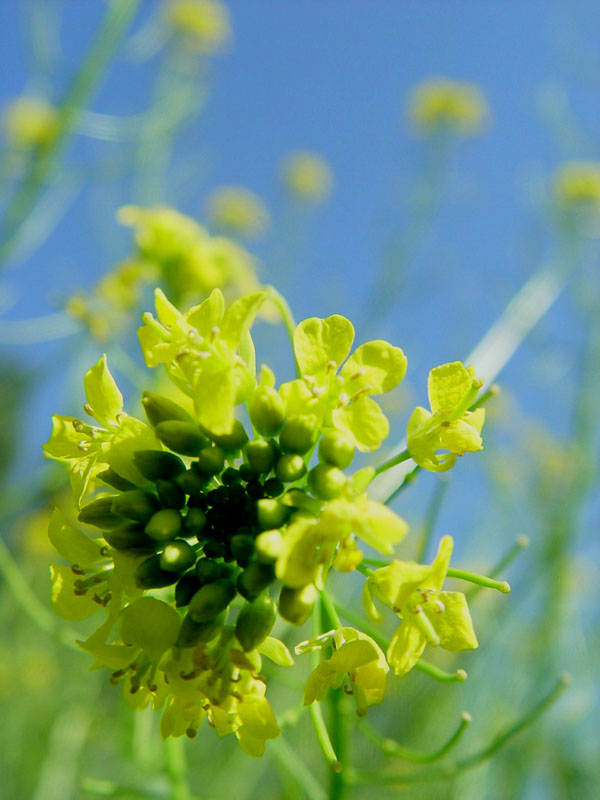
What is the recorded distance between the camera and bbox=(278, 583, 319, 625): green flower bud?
2.33ft

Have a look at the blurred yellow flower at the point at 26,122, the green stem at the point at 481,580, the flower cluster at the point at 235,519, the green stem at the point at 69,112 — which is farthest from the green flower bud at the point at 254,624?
the blurred yellow flower at the point at 26,122

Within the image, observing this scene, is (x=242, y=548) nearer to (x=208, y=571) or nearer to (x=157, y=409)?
(x=208, y=571)

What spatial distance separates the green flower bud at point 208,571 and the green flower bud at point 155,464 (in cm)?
11

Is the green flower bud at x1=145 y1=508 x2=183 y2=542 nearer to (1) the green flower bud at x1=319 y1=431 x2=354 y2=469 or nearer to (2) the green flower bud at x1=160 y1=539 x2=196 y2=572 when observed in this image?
(2) the green flower bud at x1=160 y1=539 x2=196 y2=572

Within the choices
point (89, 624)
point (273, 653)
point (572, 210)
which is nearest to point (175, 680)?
point (273, 653)

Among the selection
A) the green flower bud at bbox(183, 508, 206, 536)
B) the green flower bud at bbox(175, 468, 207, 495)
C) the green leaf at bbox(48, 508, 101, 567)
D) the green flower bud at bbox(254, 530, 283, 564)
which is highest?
the green flower bud at bbox(254, 530, 283, 564)

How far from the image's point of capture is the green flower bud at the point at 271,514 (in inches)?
30.1

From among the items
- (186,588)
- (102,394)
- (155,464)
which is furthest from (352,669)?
(102,394)

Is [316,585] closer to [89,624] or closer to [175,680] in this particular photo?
[175,680]

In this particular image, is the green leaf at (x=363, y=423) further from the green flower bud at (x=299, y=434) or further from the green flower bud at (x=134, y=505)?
the green flower bud at (x=134, y=505)

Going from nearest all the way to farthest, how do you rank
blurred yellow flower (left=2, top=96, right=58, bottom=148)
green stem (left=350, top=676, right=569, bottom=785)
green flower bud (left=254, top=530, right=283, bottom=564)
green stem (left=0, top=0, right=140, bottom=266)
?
green flower bud (left=254, top=530, right=283, bottom=564), green stem (left=350, top=676, right=569, bottom=785), green stem (left=0, top=0, right=140, bottom=266), blurred yellow flower (left=2, top=96, right=58, bottom=148)

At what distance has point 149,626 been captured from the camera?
737mm

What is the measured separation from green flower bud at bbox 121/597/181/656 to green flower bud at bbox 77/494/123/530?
106mm

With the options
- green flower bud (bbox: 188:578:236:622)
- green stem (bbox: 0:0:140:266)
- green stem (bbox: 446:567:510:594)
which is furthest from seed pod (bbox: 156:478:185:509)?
green stem (bbox: 0:0:140:266)
